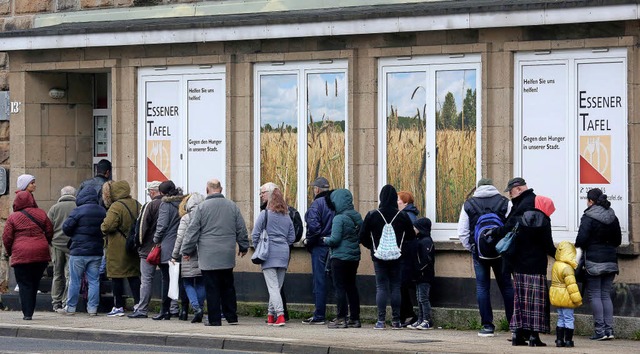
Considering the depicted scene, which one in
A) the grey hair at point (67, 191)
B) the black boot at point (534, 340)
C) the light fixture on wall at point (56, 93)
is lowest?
the black boot at point (534, 340)

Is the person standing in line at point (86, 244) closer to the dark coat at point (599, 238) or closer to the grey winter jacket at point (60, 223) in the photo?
the grey winter jacket at point (60, 223)

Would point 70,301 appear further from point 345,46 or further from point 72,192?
point 345,46

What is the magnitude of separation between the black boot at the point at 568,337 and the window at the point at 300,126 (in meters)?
5.02

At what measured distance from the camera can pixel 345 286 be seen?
807 inches

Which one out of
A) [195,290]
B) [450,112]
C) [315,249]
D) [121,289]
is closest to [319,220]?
[315,249]

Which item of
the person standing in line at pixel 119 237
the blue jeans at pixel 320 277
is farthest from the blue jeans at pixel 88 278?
the blue jeans at pixel 320 277

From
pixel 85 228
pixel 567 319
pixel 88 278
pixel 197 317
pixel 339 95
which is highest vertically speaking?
pixel 339 95

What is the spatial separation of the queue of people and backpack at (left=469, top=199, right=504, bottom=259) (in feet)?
0.12

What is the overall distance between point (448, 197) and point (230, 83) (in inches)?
146

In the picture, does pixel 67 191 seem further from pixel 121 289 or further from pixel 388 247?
pixel 388 247

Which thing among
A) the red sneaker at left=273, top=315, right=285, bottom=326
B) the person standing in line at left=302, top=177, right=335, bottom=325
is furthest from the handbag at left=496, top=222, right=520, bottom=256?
the red sneaker at left=273, top=315, right=285, bottom=326

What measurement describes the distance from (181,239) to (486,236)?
4270mm

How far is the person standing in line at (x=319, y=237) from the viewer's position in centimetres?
2095

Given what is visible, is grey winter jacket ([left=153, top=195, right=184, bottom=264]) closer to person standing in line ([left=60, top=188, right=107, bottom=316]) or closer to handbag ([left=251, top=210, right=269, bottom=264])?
person standing in line ([left=60, top=188, right=107, bottom=316])
